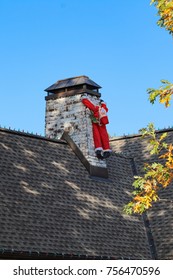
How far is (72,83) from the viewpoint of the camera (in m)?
22.0

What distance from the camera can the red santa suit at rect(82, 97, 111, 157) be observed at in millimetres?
20516

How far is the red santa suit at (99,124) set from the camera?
20.5 m

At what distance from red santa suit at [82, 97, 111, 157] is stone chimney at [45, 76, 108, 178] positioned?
0.75 feet

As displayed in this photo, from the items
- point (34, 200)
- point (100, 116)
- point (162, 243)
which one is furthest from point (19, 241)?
point (100, 116)

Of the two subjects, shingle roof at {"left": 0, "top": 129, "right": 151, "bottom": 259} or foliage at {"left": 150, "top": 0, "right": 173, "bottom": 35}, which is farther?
shingle roof at {"left": 0, "top": 129, "right": 151, "bottom": 259}

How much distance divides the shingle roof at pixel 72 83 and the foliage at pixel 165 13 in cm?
842

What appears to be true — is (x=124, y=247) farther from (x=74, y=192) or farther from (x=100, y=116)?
(x=100, y=116)

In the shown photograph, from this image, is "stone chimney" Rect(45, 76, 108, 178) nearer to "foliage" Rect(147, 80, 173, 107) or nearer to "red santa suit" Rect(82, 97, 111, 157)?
"red santa suit" Rect(82, 97, 111, 157)

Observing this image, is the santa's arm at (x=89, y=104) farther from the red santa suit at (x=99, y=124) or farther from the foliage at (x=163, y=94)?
the foliage at (x=163, y=94)

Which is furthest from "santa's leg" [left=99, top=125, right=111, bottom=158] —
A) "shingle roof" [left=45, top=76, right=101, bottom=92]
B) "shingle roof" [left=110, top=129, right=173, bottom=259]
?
"shingle roof" [left=45, top=76, right=101, bottom=92]

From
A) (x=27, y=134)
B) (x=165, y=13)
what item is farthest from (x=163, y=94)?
(x=27, y=134)

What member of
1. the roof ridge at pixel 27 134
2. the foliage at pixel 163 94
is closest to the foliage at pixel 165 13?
the foliage at pixel 163 94

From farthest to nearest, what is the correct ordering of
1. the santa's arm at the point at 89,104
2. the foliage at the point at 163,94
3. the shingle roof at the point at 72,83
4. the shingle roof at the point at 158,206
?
1. the shingle roof at the point at 72,83
2. the santa's arm at the point at 89,104
3. the shingle roof at the point at 158,206
4. the foliage at the point at 163,94
